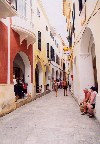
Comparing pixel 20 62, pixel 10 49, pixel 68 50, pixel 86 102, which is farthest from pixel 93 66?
pixel 68 50

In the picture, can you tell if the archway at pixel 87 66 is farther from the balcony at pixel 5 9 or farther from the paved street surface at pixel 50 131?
the balcony at pixel 5 9

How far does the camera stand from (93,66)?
38.7 ft

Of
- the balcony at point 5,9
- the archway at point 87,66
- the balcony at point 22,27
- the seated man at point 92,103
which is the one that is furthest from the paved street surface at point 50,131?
the balcony at point 22,27

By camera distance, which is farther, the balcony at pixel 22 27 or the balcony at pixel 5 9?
the balcony at pixel 22 27

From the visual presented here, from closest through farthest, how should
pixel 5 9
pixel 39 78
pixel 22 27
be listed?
pixel 5 9, pixel 22 27, pixel 39 78

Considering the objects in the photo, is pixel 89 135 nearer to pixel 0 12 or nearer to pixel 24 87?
pixel 0 12

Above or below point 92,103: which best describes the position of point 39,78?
above

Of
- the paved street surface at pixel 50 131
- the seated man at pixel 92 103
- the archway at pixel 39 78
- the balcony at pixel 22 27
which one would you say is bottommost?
the paved street surface at pixel 50 131

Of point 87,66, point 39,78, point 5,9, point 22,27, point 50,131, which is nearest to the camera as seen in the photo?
point 50,131

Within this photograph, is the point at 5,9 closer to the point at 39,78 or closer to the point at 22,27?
the point at 22,27

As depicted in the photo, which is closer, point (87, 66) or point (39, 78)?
point (87, 66)

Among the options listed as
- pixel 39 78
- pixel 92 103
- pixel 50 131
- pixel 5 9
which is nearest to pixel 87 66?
pixel 92 103

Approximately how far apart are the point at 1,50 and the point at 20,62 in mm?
7551

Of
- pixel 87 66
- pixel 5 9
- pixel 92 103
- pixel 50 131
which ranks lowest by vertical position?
pixel 50 131
